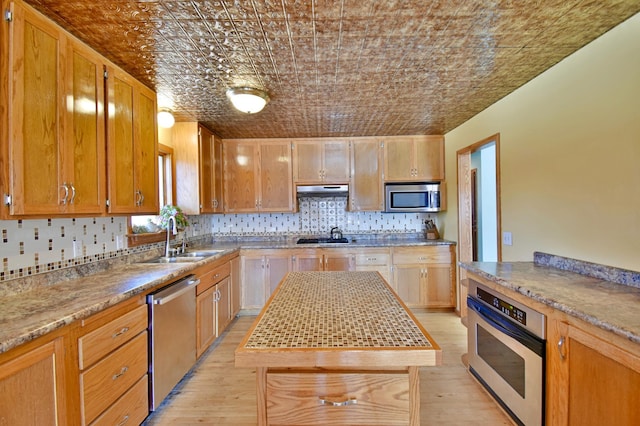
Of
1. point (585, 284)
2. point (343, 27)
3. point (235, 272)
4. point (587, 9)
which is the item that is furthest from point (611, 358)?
point (235, 272)

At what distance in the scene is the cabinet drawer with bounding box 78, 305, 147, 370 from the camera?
1.34 meters

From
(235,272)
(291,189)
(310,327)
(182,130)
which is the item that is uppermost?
(182,130)

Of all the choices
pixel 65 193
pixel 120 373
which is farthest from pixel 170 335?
pixel 65 193

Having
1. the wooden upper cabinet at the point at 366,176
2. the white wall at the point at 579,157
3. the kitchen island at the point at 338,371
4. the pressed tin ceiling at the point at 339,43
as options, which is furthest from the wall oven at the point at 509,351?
the wooden upper cabinet at the point at 366,176

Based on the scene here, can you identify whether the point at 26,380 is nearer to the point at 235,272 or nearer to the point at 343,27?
the point at 343,27

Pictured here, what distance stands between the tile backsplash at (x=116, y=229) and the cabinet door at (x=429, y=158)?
26.0 inches

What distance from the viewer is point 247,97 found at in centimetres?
230

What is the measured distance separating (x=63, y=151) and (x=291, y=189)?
2646 millimetres

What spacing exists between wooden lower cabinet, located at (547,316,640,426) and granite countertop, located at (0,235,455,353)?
223 centimetres

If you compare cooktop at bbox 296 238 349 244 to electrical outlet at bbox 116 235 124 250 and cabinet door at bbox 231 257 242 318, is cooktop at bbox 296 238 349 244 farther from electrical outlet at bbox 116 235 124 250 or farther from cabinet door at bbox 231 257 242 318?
electrical outlet at bbox 116 235 124 250

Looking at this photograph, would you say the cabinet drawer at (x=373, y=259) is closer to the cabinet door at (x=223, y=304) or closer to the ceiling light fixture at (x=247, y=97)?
the cabinet door at (x=223, y=304)

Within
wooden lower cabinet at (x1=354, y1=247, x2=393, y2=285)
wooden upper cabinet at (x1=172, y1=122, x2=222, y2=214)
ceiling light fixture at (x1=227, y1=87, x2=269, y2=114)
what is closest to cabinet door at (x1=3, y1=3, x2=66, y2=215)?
ceiling light fixture at (x1=227, y1=87, x2=269, y2=114)

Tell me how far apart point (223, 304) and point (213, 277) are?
1.38 feet

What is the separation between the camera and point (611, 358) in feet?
3.64
